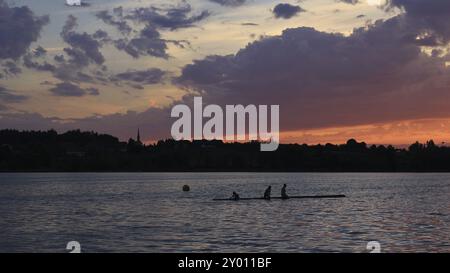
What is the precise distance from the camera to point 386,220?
55.5 m

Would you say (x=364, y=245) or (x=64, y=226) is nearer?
(x=364, y=245)
